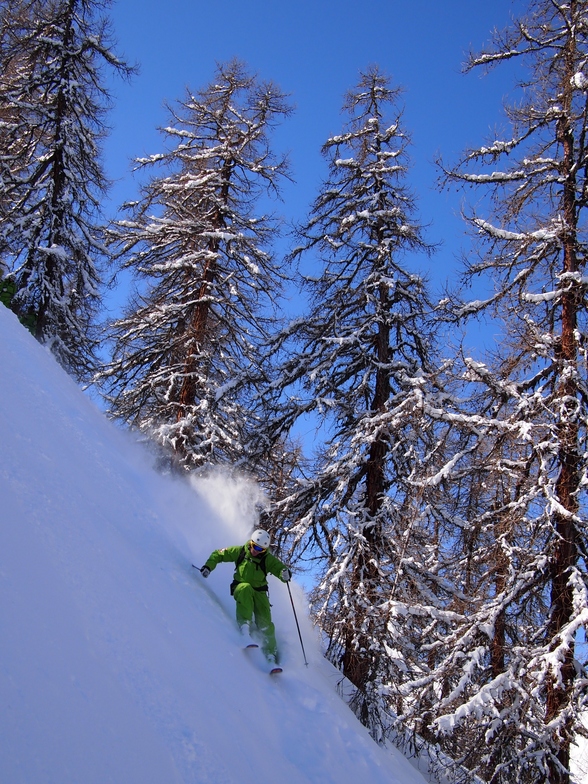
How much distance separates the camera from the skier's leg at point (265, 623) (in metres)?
6.77

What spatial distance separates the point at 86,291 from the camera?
16.2 m

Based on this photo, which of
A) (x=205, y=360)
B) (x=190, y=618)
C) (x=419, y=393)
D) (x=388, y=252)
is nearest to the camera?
(x=190, y=618)

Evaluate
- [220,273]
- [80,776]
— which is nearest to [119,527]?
[80,776]

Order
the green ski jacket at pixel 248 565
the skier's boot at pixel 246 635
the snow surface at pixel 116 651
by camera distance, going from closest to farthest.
Result: 1. the snow surface at pixel 116 651
2. the skier's boot at pixel 246 635
3. the green ski jacket at pixel 248 565

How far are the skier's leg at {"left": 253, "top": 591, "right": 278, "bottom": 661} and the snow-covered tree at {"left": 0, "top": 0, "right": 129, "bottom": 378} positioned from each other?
1080 cm

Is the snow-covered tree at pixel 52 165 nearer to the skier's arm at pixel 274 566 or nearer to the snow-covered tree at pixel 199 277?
the snow-covered tree at pixel 199 277

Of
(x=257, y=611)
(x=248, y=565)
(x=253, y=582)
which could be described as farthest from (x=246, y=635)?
(x=248, y=565)

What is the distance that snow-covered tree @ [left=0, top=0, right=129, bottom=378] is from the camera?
49.4 feet

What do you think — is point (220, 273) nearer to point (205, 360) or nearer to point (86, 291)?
point (205, 360)

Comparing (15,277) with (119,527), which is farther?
(15,277)

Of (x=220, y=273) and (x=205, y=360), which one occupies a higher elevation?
(x=220, y=273)

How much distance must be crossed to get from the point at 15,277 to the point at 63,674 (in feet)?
46.3

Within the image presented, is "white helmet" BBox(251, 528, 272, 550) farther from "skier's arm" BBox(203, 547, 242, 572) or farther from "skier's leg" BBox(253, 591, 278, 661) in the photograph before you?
"skier's leg" BBox(253, 591, 278, 661)

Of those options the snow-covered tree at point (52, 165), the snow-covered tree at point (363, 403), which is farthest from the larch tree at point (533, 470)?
the snow-covered tree at point (52, 165)
